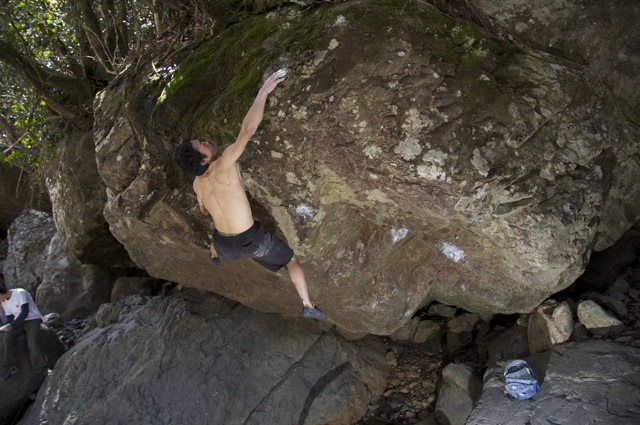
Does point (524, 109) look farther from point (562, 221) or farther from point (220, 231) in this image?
point (220, 231)

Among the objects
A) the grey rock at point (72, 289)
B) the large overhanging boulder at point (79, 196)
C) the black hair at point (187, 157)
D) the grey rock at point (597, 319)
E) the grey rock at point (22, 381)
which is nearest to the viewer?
the black hair at point (187, 157)

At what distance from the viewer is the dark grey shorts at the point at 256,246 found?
4219 mm

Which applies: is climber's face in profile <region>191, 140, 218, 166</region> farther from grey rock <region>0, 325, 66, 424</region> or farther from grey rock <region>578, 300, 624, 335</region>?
grey rock <region>0, 325, 66, 424</region>

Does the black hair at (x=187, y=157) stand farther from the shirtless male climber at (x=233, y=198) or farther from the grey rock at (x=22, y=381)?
the grey rock at (x=22, y=381)

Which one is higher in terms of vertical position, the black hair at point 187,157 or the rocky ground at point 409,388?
the black hair at point 187,157

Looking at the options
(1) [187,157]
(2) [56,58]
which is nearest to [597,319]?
(1) [187,157]

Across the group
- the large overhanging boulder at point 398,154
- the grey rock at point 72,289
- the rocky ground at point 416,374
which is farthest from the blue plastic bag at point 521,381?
the grey rock at point 72,289

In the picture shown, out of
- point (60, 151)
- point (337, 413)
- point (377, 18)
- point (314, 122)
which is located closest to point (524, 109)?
point (377, 18)

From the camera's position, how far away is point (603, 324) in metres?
4.85

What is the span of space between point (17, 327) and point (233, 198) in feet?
16.1

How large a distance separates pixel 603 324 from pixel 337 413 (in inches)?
133

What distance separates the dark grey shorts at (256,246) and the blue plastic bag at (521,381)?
2.62 m

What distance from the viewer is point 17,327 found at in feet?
21.9

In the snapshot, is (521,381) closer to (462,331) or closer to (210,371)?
(462,331)
